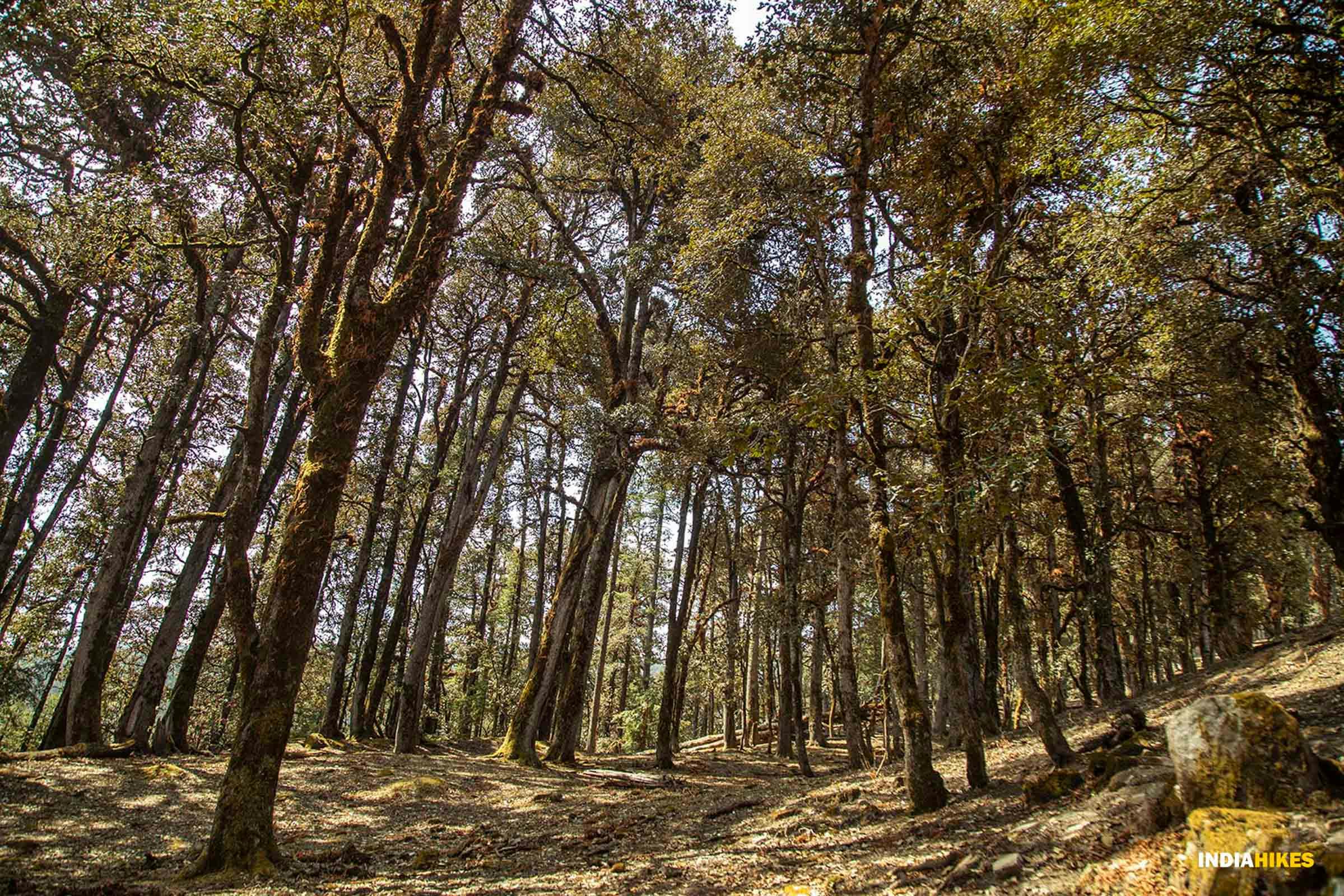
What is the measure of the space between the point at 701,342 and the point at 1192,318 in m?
9.55

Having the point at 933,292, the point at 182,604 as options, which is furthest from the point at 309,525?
the point at 182,604

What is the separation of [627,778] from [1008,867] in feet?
39.4

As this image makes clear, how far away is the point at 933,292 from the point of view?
6.72 metres

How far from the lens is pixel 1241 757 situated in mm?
3791

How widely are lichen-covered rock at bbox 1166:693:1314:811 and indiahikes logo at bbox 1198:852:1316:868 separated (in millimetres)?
882

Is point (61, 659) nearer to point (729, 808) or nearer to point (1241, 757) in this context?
point (729, 808)

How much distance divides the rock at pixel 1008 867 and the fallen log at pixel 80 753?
15.4 metres

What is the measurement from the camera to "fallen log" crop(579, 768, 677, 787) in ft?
46.6

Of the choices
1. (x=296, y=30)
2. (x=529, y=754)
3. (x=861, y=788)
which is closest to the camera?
(x=296, y=30)

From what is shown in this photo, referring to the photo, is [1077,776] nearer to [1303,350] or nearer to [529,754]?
[1303,350]

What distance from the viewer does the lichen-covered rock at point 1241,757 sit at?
145 inches

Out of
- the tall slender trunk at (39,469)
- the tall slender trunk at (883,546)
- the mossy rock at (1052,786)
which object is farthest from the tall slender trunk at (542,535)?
the mossy rock at (1052,786)

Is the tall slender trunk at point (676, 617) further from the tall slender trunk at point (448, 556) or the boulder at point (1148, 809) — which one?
the boulder at point (1148, 809)

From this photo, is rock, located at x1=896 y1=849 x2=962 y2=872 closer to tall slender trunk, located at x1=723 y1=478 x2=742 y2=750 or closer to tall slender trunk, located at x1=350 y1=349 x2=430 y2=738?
tall slender trunk, located at x1=723 y1=478 x2=742 y2=750
